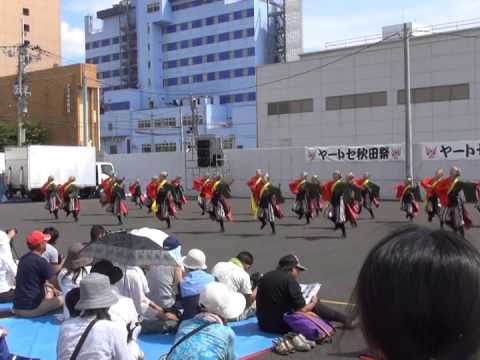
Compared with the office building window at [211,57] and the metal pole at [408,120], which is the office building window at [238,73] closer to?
the office building window at [211,57]

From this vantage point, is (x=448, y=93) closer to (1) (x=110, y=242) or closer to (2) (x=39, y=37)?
(1) (x=110, y=242)

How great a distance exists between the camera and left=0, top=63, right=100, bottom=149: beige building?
151 ft

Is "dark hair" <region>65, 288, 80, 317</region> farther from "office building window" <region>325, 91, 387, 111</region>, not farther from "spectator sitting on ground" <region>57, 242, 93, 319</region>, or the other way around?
"office building window" <region>325, 91, 387, 111</region>

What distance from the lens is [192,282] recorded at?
6953mm

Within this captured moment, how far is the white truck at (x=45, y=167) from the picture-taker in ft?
109

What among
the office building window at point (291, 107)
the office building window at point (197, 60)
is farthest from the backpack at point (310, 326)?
the office building window at point (197, 60)

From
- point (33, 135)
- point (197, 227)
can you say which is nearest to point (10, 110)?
point (33, 135)

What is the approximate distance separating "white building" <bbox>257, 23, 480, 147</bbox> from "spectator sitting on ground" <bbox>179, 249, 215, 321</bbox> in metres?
33.0

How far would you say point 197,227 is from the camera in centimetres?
1883

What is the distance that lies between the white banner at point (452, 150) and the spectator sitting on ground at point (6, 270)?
21.9 metres

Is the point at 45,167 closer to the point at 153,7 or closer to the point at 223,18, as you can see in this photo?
the point at 223,18

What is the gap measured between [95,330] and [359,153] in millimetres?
26710

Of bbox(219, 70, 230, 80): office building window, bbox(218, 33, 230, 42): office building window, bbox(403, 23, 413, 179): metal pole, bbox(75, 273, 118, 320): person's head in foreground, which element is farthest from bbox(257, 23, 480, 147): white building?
bbox(218, 33, 230, 42): office building window

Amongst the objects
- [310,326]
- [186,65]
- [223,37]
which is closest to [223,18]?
[223,37]
